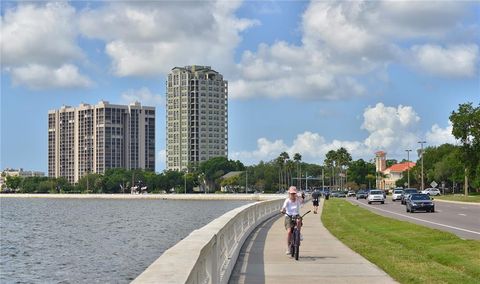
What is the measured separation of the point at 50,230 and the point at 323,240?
44.8 meters

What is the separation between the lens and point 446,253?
18.2m

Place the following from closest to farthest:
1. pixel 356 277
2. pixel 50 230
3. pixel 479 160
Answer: pixel 356 277, pixel 50 230, pixel 479 160

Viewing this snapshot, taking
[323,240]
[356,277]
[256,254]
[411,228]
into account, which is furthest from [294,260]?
[411,228]

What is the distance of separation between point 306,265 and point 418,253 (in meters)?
4.10

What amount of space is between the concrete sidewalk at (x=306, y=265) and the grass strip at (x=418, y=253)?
0.41 meters

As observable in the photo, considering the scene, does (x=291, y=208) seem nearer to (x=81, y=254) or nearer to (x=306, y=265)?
(x=306, y=265)

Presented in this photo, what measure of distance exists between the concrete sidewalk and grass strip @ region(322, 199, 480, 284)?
412mm

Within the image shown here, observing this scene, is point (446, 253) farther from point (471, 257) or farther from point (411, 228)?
point (411, 228)

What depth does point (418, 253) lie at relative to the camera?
18.8 meters

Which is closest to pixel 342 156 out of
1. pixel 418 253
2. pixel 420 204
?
pixel 420 204

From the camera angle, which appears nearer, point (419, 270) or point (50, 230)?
point (419, 270)

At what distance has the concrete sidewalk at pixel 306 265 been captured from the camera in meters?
14.0

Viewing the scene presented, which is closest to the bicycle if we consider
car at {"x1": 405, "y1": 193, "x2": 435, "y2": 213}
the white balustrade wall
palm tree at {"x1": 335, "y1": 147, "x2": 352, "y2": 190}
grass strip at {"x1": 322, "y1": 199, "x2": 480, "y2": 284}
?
grass strip at {"x1": 322, "y1": 199, "x2": 480, "y2": 284}

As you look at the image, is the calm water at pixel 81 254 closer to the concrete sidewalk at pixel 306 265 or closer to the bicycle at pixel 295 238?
the concrete sidewalk at pixel 306 265
